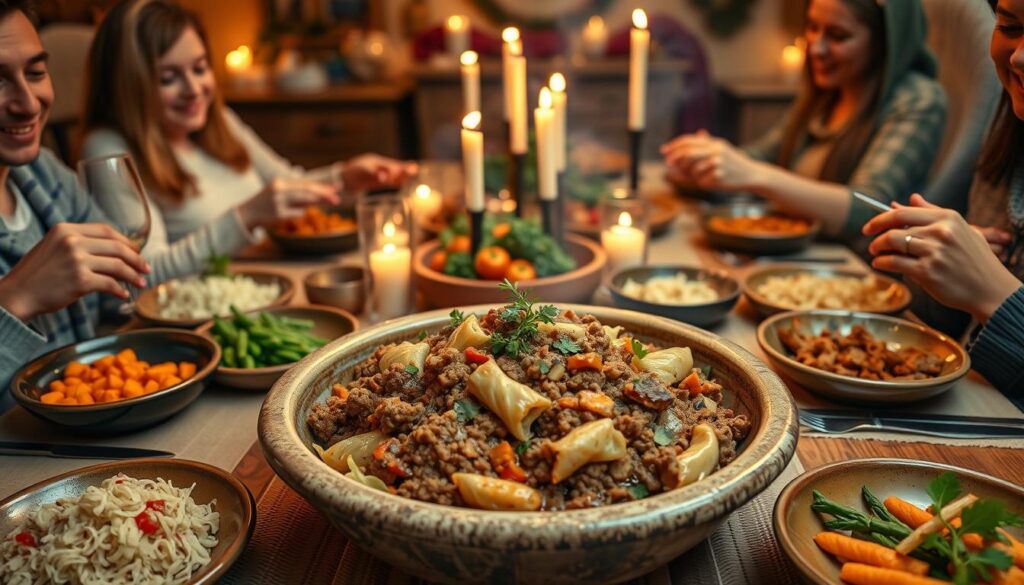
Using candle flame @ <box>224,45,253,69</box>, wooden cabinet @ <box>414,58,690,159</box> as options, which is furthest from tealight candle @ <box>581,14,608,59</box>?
candle flame @ <box>224,45,253,69</box>

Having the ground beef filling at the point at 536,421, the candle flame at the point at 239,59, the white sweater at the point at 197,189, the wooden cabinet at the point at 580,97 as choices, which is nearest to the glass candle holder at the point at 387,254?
the white sweater at the point at 197,189

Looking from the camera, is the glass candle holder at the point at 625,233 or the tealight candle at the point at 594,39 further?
the tealight candle at the point at 594,39

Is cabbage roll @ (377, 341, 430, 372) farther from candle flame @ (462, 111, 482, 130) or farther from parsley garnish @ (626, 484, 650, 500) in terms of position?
candle flame @ (462, 111, 482, 130)

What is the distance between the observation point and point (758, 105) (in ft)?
18.5

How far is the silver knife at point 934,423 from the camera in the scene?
1.28 meters

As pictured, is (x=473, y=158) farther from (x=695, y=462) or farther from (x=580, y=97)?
(x=580, y=97)

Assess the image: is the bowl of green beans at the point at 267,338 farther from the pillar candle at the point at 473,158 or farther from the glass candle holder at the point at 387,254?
the pillar candle at the point at 473,158

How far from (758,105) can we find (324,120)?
127 inches

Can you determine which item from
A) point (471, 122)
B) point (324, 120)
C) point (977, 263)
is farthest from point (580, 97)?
point (977, 263)

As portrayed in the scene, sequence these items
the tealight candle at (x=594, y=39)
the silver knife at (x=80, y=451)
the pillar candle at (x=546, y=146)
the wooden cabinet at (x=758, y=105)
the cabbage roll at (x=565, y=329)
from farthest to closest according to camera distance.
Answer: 1. the tealight candle at (x=594, y=39)
2. the wooden cabinet at (x=758, y=105)
3. the pillar candle at (x=546, y=146)
4. the silver knife at (x=80, y=451)
5. the cabbage roll at (x=565, y=329)

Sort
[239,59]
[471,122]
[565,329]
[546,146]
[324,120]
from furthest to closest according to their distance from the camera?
[324,120], [239,59], [546,146], [471,122], [565,329]

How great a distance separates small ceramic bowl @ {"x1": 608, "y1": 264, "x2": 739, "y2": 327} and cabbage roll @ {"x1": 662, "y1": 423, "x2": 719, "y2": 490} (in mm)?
682

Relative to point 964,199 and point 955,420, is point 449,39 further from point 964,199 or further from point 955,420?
point 955,420

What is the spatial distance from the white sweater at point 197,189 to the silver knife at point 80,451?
1.06 m
